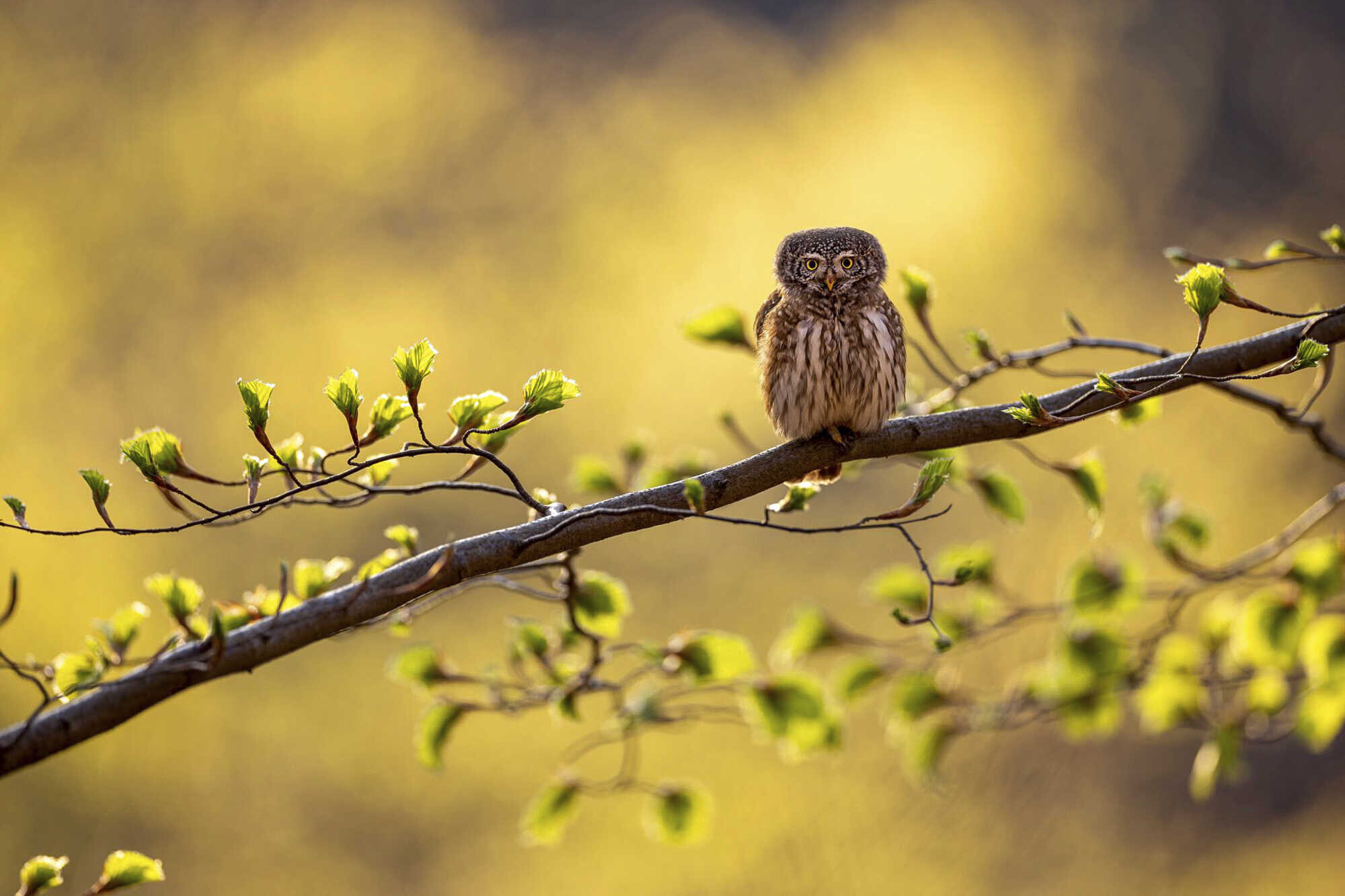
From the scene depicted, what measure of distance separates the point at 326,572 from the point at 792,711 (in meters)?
0.64

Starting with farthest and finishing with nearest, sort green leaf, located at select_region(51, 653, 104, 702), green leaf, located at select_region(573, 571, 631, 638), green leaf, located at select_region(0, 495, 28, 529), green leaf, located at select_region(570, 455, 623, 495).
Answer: green leaf, located at select_region(570, 455, 623, 495), green leaf, located at select_region(573, 571, 631, 638), green leaf, located at select_region(51, 653, 104, 702), green leaf, located at select_region(0, 495, 28, 529)

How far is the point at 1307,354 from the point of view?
992 millimetres

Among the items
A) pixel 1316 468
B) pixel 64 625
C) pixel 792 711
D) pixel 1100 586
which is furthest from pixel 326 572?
pixel 1316 468

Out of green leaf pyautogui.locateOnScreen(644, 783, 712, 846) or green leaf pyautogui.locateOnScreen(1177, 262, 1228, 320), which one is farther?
green leaf pyautogui.locateOnScreen(644, 783, 712, 846)

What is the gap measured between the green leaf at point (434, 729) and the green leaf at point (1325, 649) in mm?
1288

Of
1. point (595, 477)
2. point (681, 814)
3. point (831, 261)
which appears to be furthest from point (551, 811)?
point (831, 261)

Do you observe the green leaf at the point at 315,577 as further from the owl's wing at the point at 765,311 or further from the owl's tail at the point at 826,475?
the owl's wing at the point at 765,311

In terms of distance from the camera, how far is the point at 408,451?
0.96m

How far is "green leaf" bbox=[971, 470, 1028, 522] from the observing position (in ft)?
5.09

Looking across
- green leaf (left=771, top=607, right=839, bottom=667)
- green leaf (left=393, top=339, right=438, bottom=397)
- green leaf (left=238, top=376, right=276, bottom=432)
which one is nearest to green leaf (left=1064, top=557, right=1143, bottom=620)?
green leaf (left=771, top=607, right=839, bottom=667)

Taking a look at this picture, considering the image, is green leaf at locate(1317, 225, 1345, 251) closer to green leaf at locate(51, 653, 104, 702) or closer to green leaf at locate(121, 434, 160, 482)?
green leaf at locate(121, 434, 160, 482)

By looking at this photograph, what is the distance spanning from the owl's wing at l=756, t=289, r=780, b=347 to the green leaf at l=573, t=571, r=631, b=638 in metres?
0.49

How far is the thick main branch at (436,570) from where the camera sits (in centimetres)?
97

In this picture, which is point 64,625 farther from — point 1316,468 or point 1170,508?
point 1316,468
